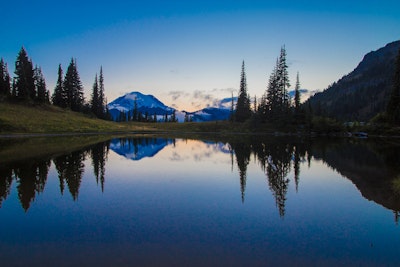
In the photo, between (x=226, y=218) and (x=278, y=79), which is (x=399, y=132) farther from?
(x=226, y=218)

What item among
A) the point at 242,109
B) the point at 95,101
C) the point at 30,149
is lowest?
the point at 30,149

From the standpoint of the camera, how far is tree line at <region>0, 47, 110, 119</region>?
272ft

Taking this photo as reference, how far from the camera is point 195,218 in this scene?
1143 cm

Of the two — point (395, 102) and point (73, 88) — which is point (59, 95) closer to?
point (73, 88)

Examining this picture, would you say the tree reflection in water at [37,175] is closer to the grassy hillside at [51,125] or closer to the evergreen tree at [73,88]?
the grassy hillside at [51,125]

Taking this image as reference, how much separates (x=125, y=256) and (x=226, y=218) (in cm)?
476

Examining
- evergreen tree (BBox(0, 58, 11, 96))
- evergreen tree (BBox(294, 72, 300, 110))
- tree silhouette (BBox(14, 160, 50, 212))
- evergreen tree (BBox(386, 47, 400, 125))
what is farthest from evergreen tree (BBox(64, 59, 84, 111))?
evergreen tree (BBox(386, 47, 400, 125))

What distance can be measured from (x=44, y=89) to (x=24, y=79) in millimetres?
13946

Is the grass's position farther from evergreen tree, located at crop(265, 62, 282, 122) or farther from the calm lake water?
evergreen tree, located at crop(265, 62, 282, 122)

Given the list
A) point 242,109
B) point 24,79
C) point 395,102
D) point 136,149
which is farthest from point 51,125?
point 395,102

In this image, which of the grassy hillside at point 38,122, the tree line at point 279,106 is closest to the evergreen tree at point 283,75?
the tree line at point 279,106

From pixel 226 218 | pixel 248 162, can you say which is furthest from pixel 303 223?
pixel 248 162

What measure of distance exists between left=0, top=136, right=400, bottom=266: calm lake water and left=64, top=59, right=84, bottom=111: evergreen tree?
288 feet

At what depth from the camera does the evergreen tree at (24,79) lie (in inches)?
3246
